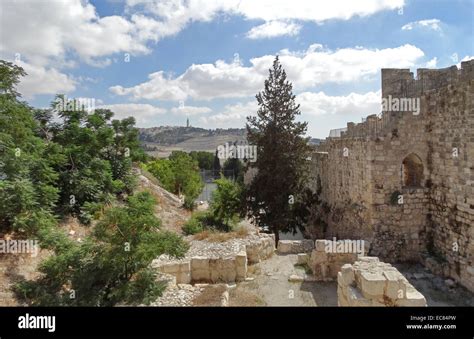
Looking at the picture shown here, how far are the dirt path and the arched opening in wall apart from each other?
4153mm

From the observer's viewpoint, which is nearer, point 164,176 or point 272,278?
point 272,278

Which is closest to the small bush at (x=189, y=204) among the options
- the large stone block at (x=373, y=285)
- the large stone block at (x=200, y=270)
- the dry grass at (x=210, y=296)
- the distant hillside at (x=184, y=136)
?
the large stone block at (x=200, y=270)

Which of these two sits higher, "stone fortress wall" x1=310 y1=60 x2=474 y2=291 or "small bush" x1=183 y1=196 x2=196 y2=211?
"stone fortress wall" x1=310 y1=60 x2=474 y2=291

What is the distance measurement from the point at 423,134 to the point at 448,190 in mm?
1952

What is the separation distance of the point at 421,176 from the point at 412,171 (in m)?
0.43

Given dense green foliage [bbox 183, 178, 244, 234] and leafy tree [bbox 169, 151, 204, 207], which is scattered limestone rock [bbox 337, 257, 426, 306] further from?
leafy tree [bbox 169, 151, 204, 207]

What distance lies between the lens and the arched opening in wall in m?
10.5

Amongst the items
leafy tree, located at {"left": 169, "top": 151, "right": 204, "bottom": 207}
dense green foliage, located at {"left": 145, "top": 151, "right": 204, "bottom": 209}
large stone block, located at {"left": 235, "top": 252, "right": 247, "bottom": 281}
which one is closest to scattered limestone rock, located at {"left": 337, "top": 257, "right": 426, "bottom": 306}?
large stone block, located at {"left": 235, "top": 252, "right": 247, "bottom": 281}

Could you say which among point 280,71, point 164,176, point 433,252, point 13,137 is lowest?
point 433,252

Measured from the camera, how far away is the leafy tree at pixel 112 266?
6.85m

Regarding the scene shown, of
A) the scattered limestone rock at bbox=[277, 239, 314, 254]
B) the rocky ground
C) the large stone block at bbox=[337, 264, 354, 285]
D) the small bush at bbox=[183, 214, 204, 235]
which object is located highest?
the large stone block at bbox=[337, 264, 354, 285]

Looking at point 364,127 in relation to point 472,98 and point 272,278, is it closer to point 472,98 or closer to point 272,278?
point 472,98
